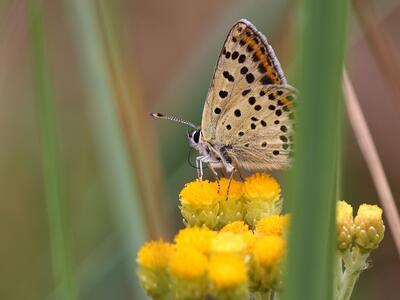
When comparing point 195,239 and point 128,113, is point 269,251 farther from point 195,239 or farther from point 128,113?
point 128,113

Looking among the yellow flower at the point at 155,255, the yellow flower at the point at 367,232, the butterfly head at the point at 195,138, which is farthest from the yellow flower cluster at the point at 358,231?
the butterfly head at the point at 195,138

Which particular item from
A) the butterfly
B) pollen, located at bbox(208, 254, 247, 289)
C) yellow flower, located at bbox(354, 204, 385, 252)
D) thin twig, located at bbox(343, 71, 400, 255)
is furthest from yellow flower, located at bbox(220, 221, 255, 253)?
thin twig, located at bbox(343, 71, 400, 255)

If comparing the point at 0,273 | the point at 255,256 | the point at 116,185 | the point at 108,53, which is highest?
the point at 108,53

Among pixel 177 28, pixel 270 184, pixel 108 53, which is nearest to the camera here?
pixel 108 53

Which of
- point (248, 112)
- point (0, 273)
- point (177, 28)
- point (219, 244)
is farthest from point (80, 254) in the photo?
point (177, 28)

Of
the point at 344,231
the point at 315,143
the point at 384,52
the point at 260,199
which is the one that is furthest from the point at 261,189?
the point at 315,143

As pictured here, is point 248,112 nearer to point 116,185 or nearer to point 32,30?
point 116,185

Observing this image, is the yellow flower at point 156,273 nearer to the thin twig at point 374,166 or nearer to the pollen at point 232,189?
the pollen at point 232,189
